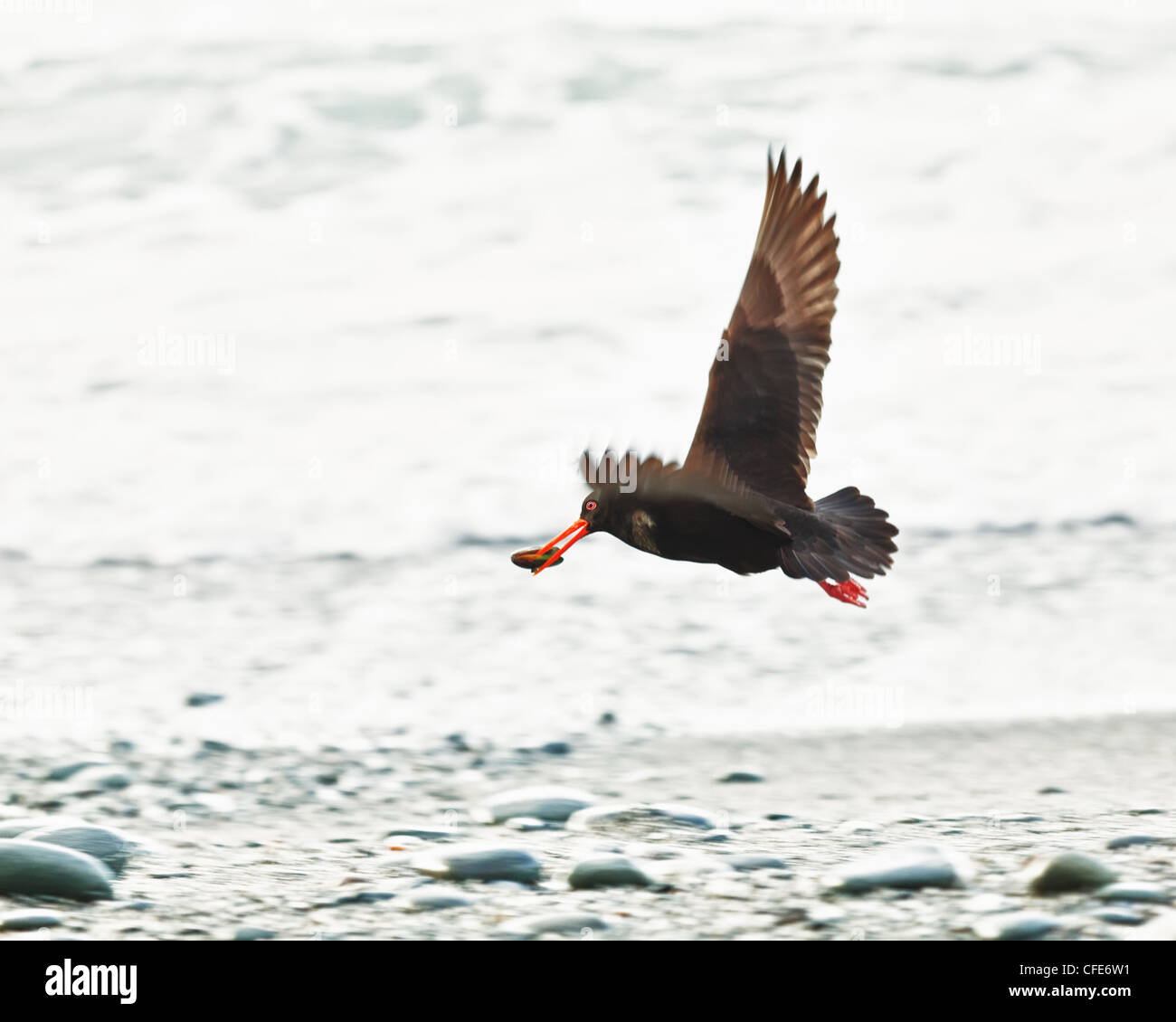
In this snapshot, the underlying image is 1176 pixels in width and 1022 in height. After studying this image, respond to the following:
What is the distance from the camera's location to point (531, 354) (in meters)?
8.94

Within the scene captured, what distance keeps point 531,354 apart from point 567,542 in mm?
7050

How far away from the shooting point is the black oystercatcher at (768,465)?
209cm

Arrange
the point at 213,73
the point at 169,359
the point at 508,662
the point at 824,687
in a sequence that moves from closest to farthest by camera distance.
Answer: the point at 824,687, the point at 508,662, the point at 169,359, the point at 213,73

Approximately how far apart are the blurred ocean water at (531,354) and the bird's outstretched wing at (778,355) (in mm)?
2346

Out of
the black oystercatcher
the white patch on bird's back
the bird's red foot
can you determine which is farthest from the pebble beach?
the white patch on bird's back

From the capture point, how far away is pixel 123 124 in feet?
43.5

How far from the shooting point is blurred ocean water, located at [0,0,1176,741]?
5.33 metres

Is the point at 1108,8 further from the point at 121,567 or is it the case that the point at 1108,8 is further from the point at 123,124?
the point at 121,567
